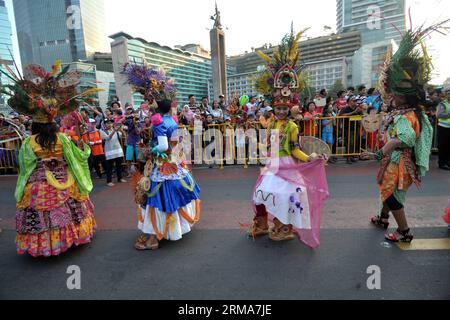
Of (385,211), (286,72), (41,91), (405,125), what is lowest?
(385,211)

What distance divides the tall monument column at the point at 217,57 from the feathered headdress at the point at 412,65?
16.0 metres

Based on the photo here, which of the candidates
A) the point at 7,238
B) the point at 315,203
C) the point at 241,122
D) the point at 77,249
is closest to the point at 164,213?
the point at 77,249

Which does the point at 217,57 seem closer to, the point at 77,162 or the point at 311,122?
the point at 311,122

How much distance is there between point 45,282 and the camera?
2.82 metres

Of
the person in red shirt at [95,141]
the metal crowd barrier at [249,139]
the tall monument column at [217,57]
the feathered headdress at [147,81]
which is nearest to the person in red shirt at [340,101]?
the metal crowd barrier at [249,139]

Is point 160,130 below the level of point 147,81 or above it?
below

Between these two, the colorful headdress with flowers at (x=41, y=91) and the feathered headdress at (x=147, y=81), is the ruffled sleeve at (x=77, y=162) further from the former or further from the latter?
the feathered headdress at (x=147, y=81)

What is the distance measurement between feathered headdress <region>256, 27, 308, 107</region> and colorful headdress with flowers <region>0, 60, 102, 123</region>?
2.54 metres

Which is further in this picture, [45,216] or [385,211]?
[385,211]

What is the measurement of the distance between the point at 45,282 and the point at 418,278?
375cm

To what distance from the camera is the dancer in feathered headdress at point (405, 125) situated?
10.1ft

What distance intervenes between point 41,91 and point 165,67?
1.58 meters

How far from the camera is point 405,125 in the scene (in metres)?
3.06

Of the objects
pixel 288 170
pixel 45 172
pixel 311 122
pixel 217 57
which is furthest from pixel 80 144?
pixel 217 57
